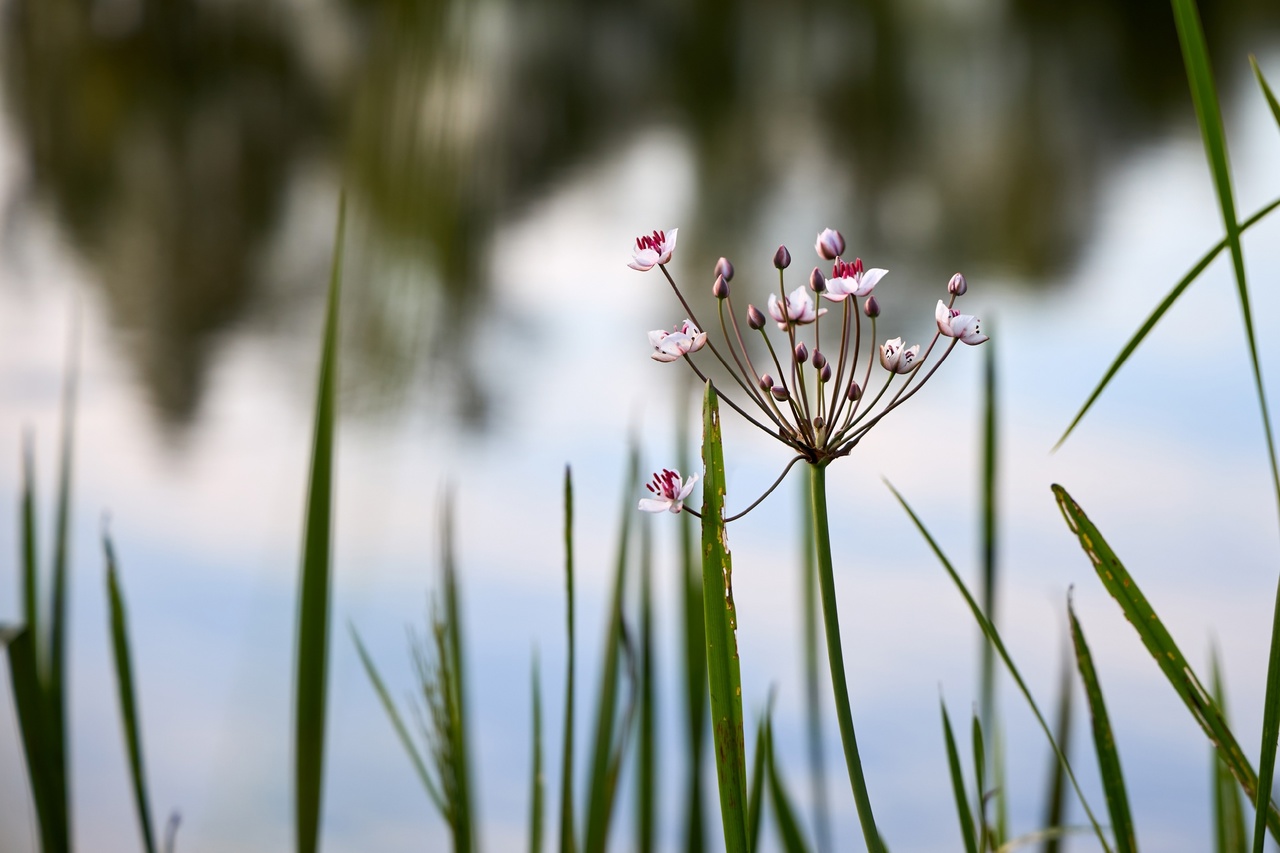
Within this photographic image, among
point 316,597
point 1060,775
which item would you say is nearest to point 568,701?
point 316,597

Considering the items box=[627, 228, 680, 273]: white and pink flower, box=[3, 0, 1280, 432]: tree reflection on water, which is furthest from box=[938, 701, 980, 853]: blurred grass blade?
box=[3, 0, 1280, 432]: tree reflection on water

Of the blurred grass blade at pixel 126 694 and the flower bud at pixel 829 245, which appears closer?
the flower bud at pixel 829 245

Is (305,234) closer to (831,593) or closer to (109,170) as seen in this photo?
(109,170)

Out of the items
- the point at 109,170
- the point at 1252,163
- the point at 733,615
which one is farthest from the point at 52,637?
the point at 109,170

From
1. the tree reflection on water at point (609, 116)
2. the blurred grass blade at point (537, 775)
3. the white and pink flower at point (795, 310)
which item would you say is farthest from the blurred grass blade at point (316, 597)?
the tree reflection on water at point (609, 116)

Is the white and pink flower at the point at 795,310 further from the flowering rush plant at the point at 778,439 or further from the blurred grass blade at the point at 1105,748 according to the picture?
the blurred grass blade at the point at 1105,748

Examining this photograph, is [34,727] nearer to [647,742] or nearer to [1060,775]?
[647,742]

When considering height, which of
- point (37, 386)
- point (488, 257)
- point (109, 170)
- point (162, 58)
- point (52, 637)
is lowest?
point (52, 637)
